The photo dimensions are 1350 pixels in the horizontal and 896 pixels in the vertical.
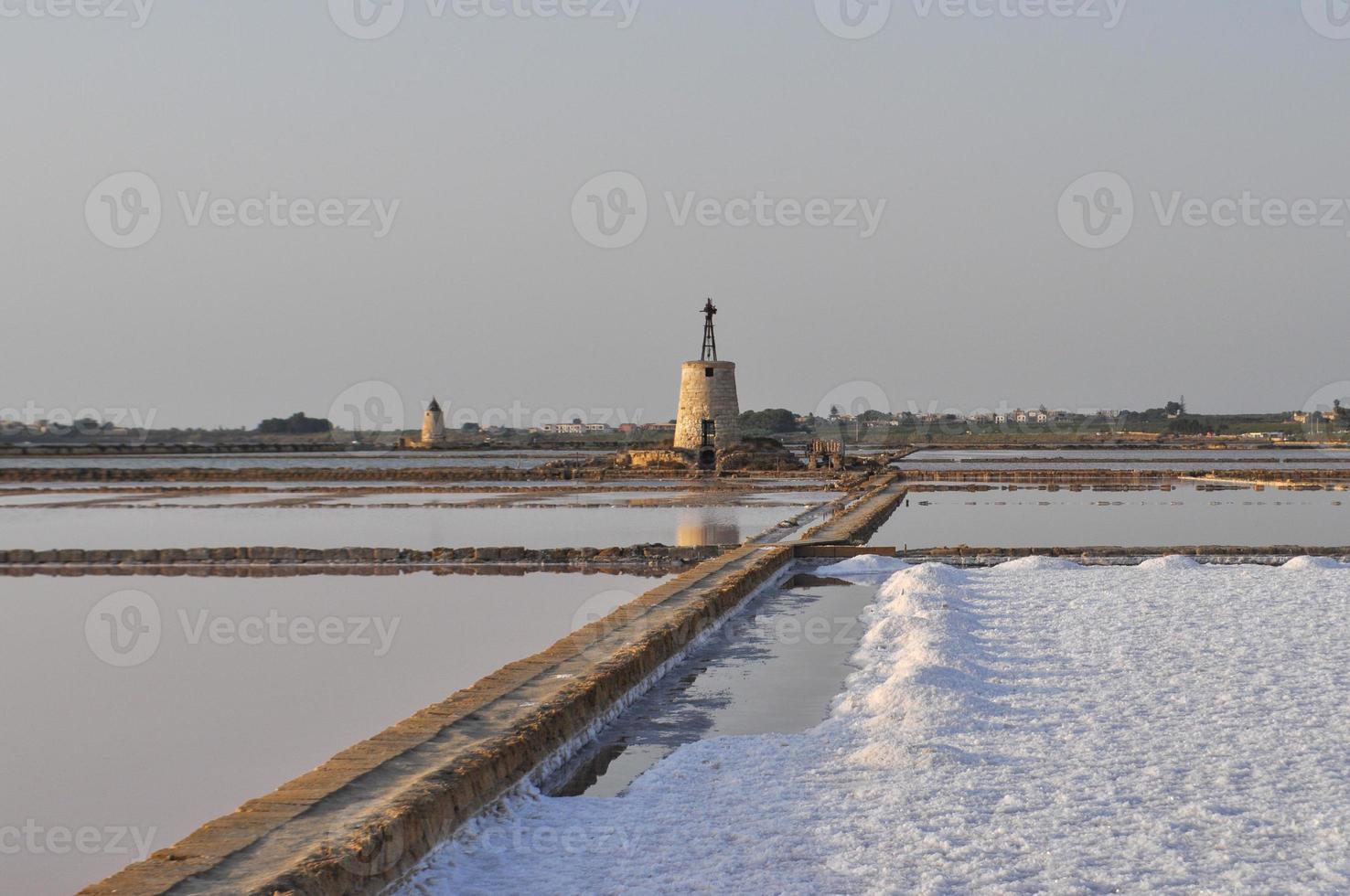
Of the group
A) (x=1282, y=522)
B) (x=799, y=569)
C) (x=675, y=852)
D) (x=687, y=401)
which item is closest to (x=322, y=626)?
(x=799, y=569)

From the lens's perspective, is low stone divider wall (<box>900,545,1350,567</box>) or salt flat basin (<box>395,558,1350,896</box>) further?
low stone divider wall (<box>900,545,1350,567</box>)

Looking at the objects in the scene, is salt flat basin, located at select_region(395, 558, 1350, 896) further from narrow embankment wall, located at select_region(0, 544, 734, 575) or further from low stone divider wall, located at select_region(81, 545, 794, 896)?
narrow embankment wall, located at select_region(0, 544, 734, 575)

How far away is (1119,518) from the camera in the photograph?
55.6 ft

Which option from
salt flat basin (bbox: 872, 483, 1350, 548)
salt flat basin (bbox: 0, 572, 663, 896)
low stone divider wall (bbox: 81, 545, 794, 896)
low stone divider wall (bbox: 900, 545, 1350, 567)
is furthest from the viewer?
salt flat basin (bbox: 872, 483, 1350, 548)

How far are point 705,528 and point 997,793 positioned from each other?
11137mm

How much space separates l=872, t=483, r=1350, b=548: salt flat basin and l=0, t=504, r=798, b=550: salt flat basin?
2.12 m

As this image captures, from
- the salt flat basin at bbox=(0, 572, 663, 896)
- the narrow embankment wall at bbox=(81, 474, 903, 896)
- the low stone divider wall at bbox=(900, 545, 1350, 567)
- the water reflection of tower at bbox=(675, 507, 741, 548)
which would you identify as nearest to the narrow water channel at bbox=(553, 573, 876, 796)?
the narrow embankment wall at bbox=(81, 474, 903, 896)

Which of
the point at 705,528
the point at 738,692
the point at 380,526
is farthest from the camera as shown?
the point at 380,526

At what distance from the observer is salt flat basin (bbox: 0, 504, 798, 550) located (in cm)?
1407

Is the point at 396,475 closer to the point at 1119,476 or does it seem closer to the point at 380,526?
the point at 380,526

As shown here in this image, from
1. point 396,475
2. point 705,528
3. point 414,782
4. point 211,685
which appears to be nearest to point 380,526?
point 705,528

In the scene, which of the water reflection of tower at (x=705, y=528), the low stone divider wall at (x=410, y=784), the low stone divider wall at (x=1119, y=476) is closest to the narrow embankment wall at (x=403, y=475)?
the low stone divider wall at (x=1119, y=476)

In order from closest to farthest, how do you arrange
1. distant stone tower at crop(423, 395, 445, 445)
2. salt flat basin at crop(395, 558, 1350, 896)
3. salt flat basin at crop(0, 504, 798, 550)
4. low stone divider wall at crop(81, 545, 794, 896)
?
low stone divider wall at crop(81, 545, 794, 896) < salt flat basin at crop(395, 558, 1350, 896) < salt flat basin at crop(0, 504, 798, 550) < distant stone tower at crop(423, 395, 445, 445)

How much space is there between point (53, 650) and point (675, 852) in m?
5.13
